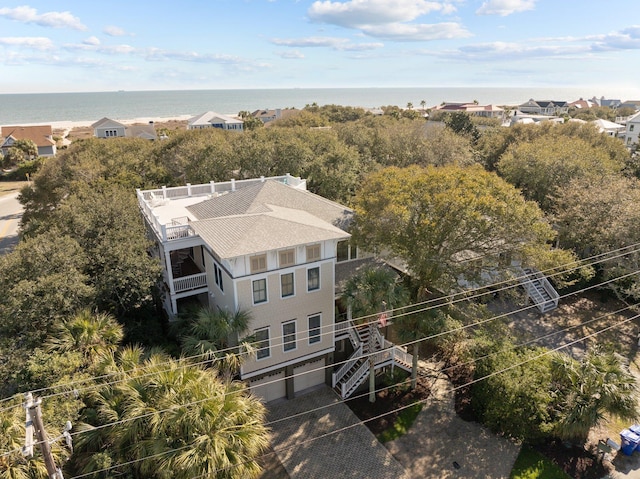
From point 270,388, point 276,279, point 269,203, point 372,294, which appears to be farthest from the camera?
point 269,203

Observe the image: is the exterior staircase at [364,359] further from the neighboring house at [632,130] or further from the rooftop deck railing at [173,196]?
the neighboring house at [632,130]

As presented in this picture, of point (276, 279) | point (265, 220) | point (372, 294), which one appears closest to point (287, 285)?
point (276, 279)

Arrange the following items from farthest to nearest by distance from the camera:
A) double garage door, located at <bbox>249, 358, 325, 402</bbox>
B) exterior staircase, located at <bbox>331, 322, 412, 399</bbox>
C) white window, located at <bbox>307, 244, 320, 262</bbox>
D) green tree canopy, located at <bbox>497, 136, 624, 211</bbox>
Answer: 1. green tree canopy, located at <bbox>497, 136, 624, 211</bbox>
2. exterior staircase, located at <bbox>331, 322, 412, 399</bbox>
3. double garage door, located at <bbox>249, 358, 325, 402</bbox>
4. white window, located at <bbox>307, 244, 320, 262</bbox>

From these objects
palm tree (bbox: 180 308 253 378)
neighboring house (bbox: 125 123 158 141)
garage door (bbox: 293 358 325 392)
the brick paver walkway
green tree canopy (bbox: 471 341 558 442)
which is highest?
neighboring house (bbox: 125 123 158 141)

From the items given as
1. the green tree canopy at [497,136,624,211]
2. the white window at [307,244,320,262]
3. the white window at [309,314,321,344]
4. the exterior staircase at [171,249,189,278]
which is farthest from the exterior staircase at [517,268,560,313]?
the exterior staircase at [171,249,189,278]

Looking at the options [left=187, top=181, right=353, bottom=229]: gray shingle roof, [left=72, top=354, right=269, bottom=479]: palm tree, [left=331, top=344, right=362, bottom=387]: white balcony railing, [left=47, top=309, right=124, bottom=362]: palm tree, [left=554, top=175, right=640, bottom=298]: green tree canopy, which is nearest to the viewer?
[left=72, top=354, right=269, bottom=479]: palm tree

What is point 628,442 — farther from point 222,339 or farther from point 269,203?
point 269,203

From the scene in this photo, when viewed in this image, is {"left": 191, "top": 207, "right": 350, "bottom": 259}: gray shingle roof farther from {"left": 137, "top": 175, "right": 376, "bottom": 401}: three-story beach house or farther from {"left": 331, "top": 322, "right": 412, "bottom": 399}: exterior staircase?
{"left": 331, "top": 322, "right": 412, "bottom": 399}: exterior staircase

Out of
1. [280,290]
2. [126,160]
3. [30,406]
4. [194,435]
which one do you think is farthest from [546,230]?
[126,160]
